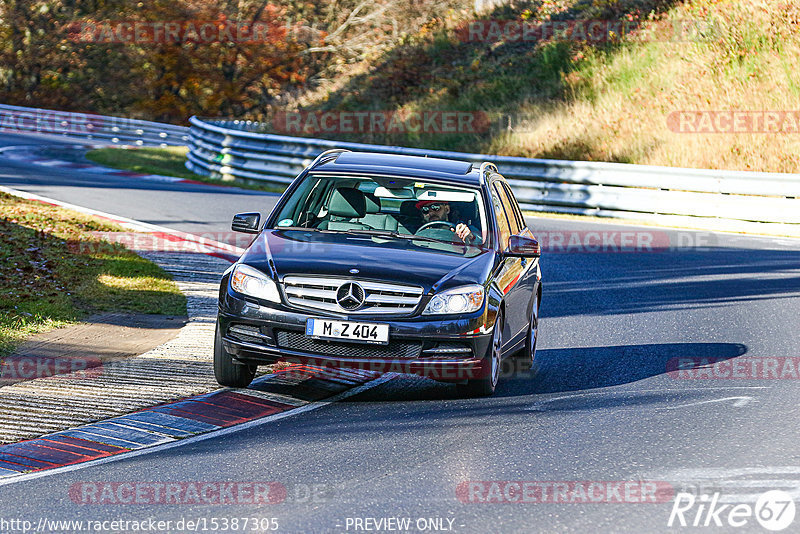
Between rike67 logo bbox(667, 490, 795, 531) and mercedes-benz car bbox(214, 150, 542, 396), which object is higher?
mercedes-benz car bbox(214, 150, 542, 396)

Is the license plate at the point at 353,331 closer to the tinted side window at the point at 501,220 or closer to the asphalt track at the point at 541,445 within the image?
the asphalt track at the point at 541,445

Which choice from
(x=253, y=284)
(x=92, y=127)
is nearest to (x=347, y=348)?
(x=253, y=284)

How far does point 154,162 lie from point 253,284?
25961 millimetres

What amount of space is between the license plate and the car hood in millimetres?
329

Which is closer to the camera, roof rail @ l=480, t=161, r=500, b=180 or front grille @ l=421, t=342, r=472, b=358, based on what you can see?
front grille @ l=421, t=342, r=472, b=358

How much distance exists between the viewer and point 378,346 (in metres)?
7.92

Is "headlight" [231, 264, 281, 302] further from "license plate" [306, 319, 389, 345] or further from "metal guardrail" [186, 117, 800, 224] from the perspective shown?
"metal guardrail" [186, 117, 800, 224]

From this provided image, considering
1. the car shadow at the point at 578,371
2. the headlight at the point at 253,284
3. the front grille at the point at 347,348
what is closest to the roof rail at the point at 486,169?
the car shadow at the point at 578,371

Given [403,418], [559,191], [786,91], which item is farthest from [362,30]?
[403,418]

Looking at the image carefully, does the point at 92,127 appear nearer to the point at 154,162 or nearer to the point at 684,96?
the point at 154,162

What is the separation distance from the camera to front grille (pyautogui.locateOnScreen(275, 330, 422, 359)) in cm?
795

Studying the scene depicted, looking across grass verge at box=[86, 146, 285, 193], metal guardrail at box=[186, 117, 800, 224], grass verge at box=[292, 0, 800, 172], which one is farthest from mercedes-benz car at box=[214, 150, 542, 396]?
grass verge at box=[292, 0, 800, 172]

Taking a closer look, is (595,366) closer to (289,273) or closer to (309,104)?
(289,273)

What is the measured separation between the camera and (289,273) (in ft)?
26.4
